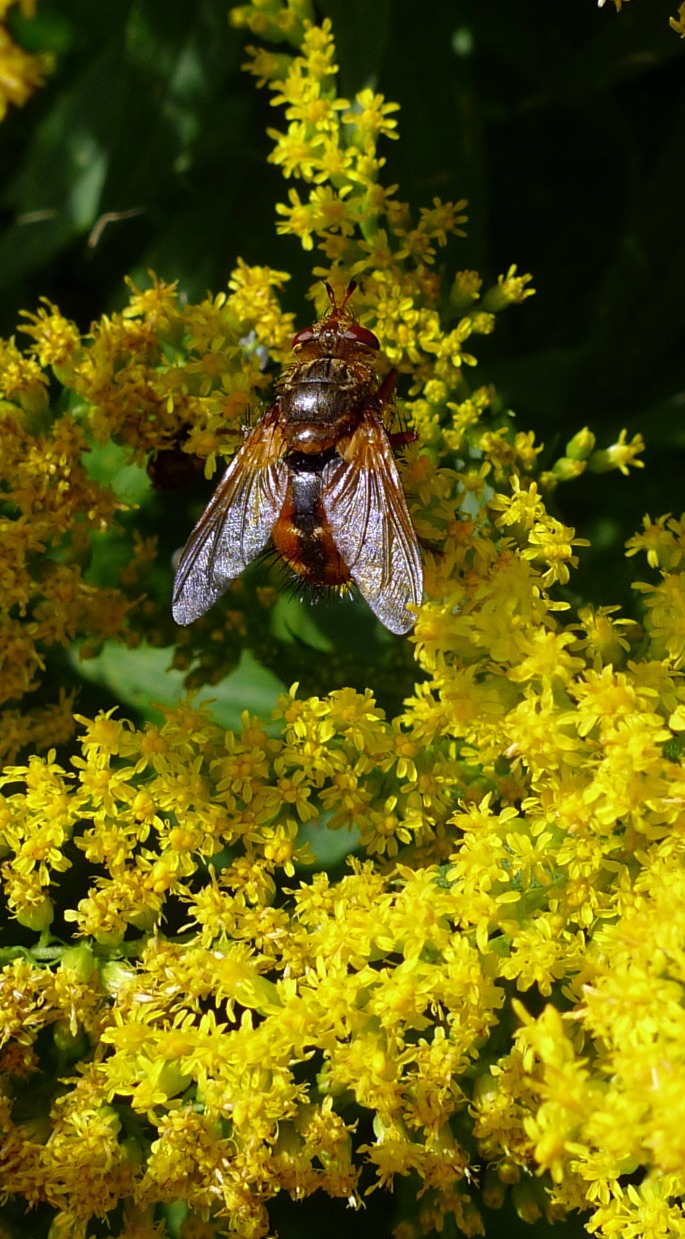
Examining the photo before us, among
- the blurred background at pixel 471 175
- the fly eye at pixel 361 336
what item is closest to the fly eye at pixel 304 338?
the fly eye at pixel 361 336

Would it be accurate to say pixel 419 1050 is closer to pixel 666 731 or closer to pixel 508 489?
pixel 666 731

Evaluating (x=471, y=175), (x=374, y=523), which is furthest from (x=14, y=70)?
(x=471, y=175)

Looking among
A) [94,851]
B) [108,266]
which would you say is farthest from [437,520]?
[108,266]

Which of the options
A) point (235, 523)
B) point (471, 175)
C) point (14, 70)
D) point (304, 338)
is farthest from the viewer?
point (471, 175)

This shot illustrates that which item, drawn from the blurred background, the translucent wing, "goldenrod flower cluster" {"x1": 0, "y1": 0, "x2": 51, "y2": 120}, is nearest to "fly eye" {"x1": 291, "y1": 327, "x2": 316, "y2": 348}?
the translucent wing

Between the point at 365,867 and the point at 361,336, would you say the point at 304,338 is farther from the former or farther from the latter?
the point at 365,867

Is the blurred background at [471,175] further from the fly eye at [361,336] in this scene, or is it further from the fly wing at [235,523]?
the fly wing at [235,523]
